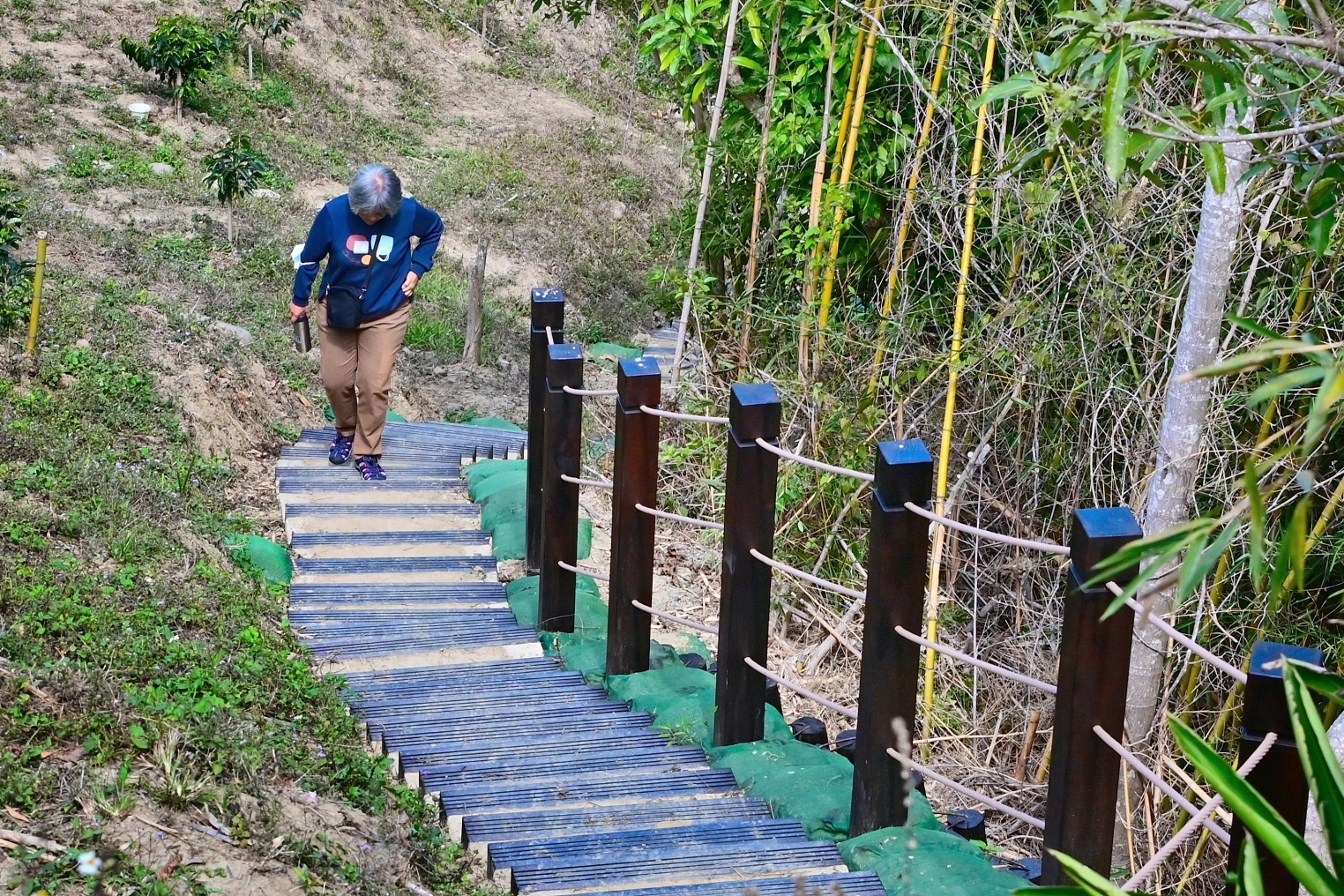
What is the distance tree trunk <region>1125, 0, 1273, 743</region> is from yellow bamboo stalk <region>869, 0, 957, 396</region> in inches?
61.4

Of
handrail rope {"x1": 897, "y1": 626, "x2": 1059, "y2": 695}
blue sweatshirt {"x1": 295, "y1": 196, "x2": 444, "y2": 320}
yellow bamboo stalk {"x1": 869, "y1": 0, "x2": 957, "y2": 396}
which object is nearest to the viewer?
handrail rope {"x1": 897, "y1": 626, "x2": 1059, "y2": 695}

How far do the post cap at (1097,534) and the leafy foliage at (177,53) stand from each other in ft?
43.0

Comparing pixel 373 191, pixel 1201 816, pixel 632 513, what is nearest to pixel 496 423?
pixel 373 191

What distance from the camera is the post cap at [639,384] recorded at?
4.14m

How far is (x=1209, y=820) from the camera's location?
2.60 meters

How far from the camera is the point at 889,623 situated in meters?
3.21

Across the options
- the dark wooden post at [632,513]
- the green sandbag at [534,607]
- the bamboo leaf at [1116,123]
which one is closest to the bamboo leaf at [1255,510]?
the bamboo leaf at [1116,123]

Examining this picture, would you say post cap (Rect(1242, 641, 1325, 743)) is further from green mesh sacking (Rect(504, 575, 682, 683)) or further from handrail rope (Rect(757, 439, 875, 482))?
green mesh sacking (Rect(504, 575, 682, 683))

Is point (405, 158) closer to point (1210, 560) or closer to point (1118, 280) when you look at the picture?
point (1118, 280)

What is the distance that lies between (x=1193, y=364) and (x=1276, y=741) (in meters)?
1.35

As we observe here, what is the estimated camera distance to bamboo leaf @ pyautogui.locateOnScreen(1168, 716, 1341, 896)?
182 centimetres

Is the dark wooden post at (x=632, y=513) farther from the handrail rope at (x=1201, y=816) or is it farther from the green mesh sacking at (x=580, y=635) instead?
the handrail rope at (x=1201, y=816)

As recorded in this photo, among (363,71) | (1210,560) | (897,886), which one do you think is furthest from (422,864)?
(363,71)

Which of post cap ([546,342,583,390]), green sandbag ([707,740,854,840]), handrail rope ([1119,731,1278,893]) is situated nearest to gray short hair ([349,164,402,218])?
post cap ([546,342,583,390])
